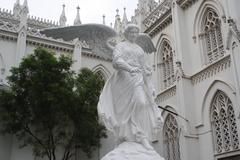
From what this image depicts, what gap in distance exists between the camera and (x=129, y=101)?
199 inches

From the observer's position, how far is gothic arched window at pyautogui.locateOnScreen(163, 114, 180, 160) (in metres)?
17.8

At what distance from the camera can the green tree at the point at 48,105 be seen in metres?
16.7

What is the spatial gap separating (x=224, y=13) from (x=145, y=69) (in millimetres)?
12032

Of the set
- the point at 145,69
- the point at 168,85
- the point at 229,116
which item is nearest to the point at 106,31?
the point at 145,69

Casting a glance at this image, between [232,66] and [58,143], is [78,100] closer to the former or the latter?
[58,143]

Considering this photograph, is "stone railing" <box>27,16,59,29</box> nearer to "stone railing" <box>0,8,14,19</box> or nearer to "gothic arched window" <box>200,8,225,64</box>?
"stone railing" <box>0,8,14,19</box>

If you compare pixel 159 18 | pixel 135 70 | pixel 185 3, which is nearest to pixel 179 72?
pixel 185 3

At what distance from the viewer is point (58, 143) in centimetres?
1753

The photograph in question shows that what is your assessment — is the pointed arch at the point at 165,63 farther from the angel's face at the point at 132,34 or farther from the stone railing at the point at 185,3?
the angel's face at the point at 132,34

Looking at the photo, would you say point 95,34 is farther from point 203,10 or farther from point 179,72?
point 203,10

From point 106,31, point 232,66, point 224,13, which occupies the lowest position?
point 106,31

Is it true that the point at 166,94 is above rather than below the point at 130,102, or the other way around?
above

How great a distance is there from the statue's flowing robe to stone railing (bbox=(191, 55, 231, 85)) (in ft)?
35.4

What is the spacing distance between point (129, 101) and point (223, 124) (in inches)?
443
